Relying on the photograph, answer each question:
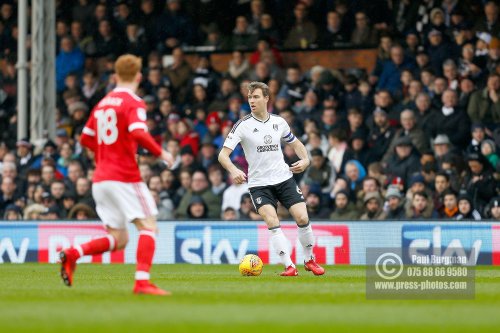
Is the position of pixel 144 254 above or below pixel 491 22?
below

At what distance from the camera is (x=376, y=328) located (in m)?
7.68

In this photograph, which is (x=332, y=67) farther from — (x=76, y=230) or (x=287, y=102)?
(x=76, y=230)

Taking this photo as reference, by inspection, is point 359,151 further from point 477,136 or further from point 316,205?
point 477,136

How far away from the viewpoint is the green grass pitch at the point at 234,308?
25.4ft

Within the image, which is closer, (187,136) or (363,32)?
(187,136)

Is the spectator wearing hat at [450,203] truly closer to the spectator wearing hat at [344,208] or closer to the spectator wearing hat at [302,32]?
the spectator wearing hat at [344,208]

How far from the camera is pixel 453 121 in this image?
19891 millimetres

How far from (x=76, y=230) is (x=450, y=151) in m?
6.60

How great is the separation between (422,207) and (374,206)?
888mm

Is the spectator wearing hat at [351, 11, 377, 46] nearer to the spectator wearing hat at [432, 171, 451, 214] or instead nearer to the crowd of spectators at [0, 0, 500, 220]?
the crowd of spectators at [0, 0, 500, 220]

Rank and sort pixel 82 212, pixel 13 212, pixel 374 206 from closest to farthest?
pixel 374 206 → pixel 82 212 → pixel 13 212

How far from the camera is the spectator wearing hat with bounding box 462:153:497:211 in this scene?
1859 cm

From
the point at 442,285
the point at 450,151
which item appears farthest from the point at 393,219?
the point at 442,285

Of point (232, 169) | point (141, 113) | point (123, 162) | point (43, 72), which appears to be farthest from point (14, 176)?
point (141, 113)
